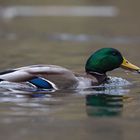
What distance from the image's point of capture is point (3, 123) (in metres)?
7.91

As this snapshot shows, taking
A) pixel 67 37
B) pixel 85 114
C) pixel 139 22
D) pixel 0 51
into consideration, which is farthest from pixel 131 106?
pixel 139 22

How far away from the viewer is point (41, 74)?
33.2 feet

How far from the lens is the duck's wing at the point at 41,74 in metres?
10.1

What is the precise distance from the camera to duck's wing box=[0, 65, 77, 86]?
10070mm

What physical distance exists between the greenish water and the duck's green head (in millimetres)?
374

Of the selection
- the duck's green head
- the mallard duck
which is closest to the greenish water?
the mallard duck

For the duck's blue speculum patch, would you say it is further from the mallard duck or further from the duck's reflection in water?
the duck's reflection in water

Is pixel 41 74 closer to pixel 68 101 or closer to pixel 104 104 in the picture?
pixel 68 101

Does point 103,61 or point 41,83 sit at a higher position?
Answer: point 103,61

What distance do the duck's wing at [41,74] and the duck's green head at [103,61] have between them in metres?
0.65

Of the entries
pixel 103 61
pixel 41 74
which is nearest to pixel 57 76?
pixel 41 74

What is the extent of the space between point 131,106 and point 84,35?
38.6 ft

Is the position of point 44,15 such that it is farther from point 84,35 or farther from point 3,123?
point 3,123

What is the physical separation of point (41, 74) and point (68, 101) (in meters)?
0.77
